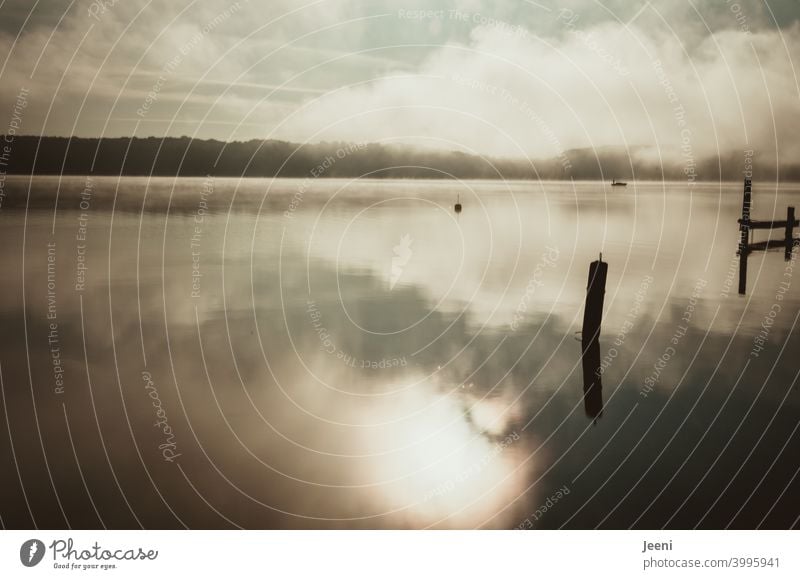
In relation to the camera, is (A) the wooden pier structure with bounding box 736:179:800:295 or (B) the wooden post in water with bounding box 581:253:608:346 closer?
(B) the wooden post in water with bounding box 581:253:608:346

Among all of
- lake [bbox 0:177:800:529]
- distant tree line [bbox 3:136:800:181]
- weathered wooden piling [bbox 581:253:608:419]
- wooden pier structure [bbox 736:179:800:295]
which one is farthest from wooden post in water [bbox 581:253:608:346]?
wooden pier structure [bbox 736:179:800:295]

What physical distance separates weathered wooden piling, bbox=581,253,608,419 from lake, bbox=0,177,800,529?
5 cm

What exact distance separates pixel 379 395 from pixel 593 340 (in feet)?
7.39

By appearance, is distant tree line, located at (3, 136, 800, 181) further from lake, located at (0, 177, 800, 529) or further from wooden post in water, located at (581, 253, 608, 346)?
lake, located at (0, 177, 800, 529)

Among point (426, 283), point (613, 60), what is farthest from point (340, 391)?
point (613, 60)

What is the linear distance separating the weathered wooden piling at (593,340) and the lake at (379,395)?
53mm

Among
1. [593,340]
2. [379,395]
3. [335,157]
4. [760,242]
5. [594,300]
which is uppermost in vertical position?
[335,157]

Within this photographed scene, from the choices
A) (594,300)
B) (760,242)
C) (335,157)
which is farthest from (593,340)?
(760,242)

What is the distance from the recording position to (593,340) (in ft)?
23.2

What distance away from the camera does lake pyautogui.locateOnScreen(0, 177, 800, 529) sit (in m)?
5.41

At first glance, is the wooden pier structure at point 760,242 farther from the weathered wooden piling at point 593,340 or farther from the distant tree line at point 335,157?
the weathered wooden piling at point 593,340

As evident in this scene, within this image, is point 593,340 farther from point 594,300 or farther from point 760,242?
point 760,242
